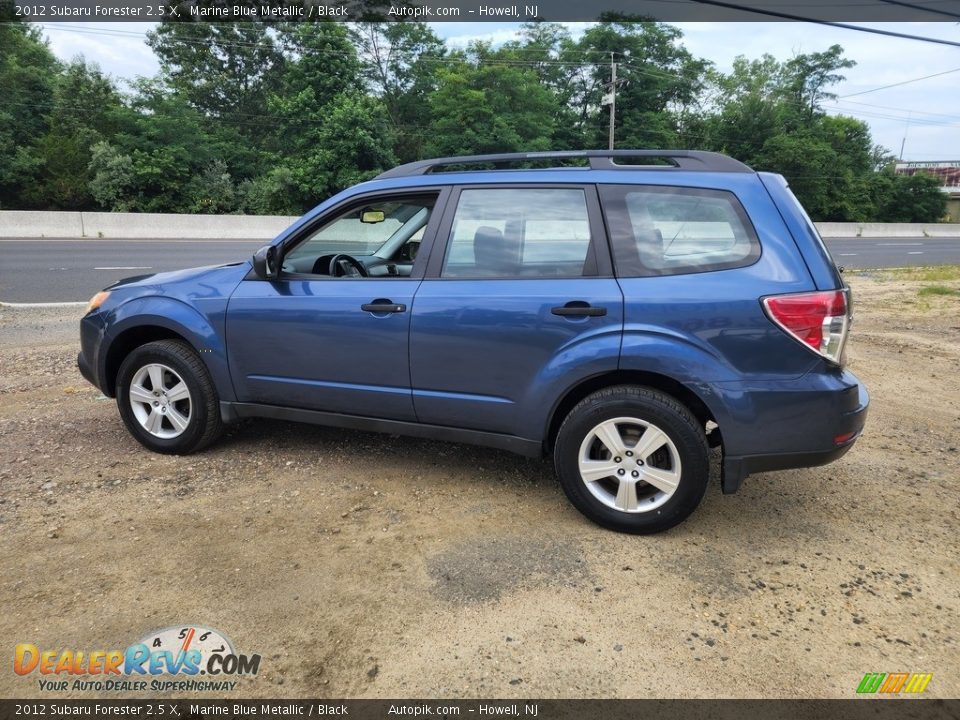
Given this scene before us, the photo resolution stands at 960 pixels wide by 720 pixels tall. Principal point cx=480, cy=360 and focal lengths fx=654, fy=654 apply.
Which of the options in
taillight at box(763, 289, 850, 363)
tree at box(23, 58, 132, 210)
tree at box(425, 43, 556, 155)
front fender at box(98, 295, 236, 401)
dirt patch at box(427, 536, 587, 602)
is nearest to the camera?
dirt patch at box(427, 536, 587, 602)

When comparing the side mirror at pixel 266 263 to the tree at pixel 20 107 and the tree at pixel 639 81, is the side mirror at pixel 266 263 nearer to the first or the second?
the tree at pixel 20 107

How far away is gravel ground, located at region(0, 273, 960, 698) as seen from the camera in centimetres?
236

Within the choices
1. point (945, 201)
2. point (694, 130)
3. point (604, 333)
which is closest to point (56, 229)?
point (604, 333)

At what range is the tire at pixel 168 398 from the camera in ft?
13.3

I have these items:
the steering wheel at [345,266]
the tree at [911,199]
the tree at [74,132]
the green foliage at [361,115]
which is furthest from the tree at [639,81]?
the steering wheel at [345,266]

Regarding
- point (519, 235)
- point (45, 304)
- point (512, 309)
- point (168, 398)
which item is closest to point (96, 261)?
point (45, 304)

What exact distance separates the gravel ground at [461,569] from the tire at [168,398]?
0.13 meters

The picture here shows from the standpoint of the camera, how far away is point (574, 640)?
2.48 meters

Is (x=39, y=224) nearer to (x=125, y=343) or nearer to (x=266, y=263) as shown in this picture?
(x=125, y=343)

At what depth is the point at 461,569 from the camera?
2.95 m

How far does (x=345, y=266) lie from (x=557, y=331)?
5.32ft

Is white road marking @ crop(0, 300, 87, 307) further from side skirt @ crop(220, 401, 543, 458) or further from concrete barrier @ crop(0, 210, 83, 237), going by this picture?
concrete barrier @ crop(0, 210, 83, 237)

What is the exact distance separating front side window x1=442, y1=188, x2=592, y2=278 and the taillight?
90 centimetres

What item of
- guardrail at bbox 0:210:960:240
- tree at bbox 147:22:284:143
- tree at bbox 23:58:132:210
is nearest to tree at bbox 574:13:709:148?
tree at bbox 147:22:284:143
